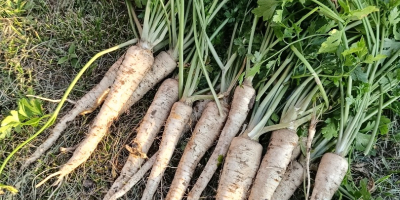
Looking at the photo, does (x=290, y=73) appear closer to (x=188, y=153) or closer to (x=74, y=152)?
(x=188, y=153)

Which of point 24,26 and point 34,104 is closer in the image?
point 34,104

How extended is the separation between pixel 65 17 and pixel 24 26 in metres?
0.28

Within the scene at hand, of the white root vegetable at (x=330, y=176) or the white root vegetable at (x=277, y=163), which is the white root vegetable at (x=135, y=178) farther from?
the white root vegetable at (x=330, y=176)

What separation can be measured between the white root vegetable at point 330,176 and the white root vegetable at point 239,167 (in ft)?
1.27

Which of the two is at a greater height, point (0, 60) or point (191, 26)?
point (191, 26)

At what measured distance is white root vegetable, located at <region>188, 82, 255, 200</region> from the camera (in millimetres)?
2361

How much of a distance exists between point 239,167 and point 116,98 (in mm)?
881

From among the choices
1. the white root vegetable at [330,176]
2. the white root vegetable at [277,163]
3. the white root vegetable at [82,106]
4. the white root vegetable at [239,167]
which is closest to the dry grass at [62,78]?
the white root vegetable at [82,106]

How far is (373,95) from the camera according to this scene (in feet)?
7.54

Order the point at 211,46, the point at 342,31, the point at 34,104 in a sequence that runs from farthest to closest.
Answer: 1. the point at 211,46
2. the point at 34,104
3. the point at 342,31

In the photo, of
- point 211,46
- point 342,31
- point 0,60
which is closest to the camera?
point 342,31

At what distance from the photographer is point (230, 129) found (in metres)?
2.41

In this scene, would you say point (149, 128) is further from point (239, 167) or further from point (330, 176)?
point (330, 176)

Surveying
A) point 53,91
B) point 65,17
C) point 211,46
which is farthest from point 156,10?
point 53,91
